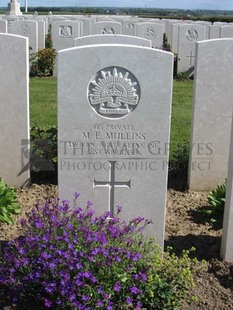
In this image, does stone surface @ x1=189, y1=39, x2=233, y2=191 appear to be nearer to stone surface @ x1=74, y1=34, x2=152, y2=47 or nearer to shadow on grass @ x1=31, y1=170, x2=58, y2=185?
stone surface @ x1=74, y1=34, x2=152, y2=47

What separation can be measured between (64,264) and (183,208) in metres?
2.37

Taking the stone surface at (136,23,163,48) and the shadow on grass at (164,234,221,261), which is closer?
the shadow on grass at (164,234,221,261)

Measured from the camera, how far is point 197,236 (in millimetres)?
4711

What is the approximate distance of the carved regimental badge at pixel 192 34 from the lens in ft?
46.5

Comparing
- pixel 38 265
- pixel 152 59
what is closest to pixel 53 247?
pixel 38 265

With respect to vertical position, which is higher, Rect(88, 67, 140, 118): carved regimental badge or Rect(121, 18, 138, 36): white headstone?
Rect(121, 18, 138, 36): white headstone

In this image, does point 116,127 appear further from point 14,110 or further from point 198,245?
point 14,110

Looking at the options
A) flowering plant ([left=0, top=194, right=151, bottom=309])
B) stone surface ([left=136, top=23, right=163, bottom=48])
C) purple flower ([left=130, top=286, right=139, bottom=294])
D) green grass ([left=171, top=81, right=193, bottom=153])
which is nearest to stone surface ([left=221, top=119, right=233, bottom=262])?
flowering plant ([left=0, top=194, right=151, bottom=309])

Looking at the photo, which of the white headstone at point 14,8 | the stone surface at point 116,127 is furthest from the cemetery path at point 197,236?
the white headstone at point 14,8

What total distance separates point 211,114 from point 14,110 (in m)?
2.04

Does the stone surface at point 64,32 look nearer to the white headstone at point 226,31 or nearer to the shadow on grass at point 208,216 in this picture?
the white headstone at point 226,31

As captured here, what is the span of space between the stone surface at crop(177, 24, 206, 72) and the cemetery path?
8.41 m

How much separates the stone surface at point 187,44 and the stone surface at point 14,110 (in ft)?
28.3

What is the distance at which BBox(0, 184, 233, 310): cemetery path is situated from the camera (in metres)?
3.81
